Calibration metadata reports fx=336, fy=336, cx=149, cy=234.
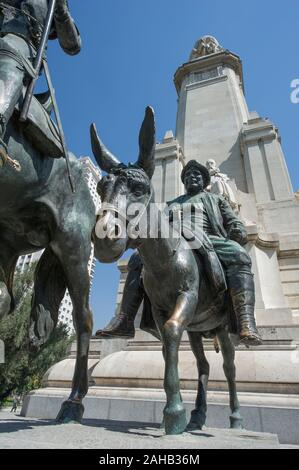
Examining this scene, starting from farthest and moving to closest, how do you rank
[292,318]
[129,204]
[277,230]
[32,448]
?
[277,230]
[292,318]
[129,204]
[32,448]

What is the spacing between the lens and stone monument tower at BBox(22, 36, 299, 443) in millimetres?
5277

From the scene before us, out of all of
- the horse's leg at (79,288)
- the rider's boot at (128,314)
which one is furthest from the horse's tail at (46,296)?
the rider's boot at (128,314)

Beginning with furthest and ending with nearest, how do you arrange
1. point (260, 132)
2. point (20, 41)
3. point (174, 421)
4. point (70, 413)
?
point (260, 132) → point (20, 41) → point (70, 413) → point (174, 421)

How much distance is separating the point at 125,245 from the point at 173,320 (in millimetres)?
827

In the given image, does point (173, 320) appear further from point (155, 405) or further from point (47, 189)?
point (155, 405)

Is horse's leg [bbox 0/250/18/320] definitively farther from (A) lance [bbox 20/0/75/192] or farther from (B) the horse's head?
(B) the horse's head

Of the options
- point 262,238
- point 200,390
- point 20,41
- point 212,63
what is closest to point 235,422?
point 200,390

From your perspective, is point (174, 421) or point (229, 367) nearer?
point (174, 421)

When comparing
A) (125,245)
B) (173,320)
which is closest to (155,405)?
(173,320)

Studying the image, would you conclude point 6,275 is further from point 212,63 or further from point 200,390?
point 212,63

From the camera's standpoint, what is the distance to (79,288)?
3633 mm

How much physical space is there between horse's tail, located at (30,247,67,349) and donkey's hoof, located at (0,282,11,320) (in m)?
0.27

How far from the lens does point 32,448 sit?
1.77 m

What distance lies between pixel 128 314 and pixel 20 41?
3297 mm
